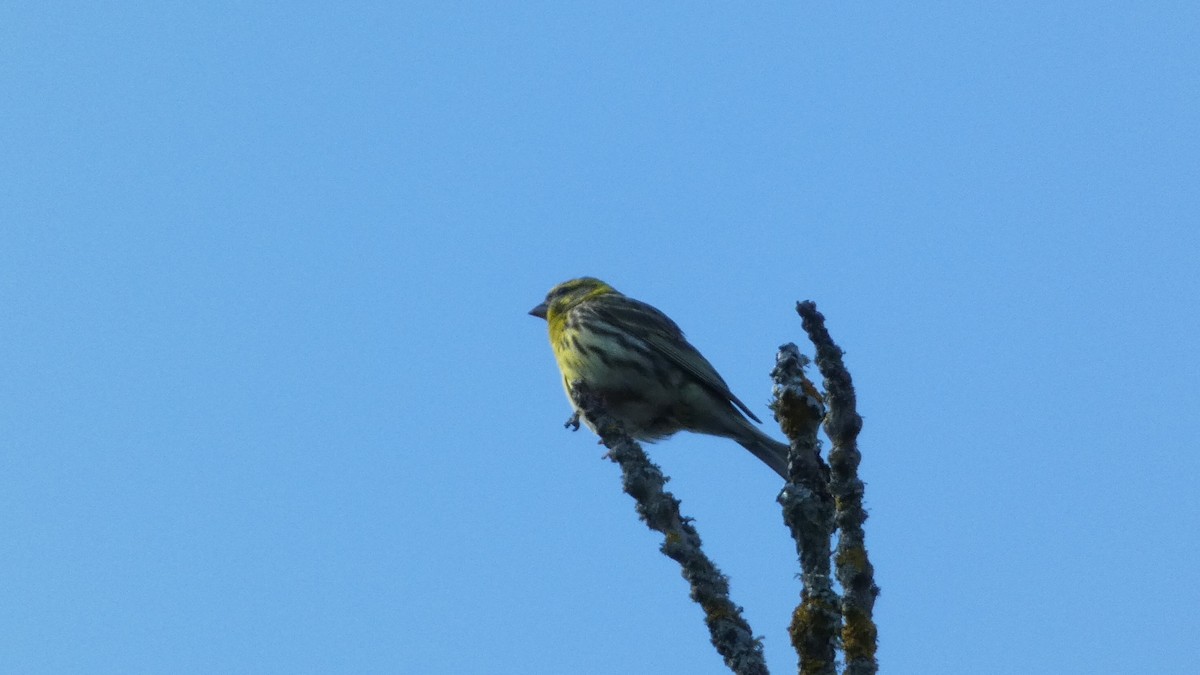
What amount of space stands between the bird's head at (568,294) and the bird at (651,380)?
0.62m

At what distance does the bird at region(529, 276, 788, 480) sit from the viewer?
8781mm

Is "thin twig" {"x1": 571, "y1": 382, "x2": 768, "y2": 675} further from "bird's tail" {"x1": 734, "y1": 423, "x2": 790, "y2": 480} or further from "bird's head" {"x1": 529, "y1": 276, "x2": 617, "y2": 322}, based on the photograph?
"bird's head" {"x1": 529, "y1": 276, "x2": 617, "y2": 322}

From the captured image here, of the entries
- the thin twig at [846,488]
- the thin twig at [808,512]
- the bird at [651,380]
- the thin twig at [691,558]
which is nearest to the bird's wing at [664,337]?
the bird at [651,380]

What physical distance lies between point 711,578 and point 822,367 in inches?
28.9

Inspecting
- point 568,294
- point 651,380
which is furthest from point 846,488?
point 568,294

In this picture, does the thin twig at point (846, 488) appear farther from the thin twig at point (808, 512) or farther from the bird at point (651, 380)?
the bird at point (651, 380)

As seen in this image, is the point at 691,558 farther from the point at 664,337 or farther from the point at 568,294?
the point at 568,294

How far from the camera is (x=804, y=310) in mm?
4039

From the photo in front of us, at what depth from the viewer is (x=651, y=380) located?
8969mm

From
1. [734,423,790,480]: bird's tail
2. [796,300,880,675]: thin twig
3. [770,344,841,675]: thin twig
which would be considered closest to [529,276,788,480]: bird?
[734,423,790,480]: bird's tail

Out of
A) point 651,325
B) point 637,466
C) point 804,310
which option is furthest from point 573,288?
point 804,310

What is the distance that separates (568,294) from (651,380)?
7.41 ft

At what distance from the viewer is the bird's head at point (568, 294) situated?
1024cm

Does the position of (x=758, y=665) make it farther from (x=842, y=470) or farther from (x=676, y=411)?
(x=676, y=411)
